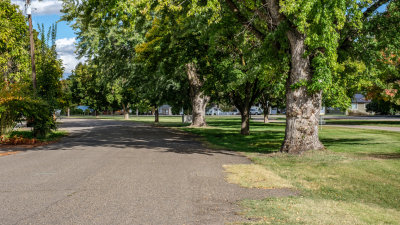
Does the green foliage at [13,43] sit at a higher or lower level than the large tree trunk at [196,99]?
higher

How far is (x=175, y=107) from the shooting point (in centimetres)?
4288

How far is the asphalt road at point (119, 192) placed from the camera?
589 cm

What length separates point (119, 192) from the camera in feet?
25.1

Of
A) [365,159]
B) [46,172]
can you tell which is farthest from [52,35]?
[365,159]

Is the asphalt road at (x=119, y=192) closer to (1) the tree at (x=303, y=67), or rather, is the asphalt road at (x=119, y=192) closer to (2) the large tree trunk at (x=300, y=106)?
(2) the large tree trunk at (x=300, y=106)

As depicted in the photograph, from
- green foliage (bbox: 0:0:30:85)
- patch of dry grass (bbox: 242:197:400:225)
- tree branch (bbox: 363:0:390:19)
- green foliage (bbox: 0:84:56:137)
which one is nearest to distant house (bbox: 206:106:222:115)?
green foliage (bbox: 0:0:30:85)

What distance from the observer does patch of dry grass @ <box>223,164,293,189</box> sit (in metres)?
8.49

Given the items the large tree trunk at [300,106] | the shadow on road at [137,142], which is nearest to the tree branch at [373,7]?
the large tree trunk at [300,106]

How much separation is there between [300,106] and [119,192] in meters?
8.40

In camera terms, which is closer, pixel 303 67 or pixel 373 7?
pixel 303 67

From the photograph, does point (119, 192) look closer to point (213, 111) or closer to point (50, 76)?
point (50, 76)

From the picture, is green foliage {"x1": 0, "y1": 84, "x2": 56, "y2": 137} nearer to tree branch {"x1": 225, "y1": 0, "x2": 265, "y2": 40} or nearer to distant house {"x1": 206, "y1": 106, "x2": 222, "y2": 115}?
tree branch {"x1": 225, "y1": 0, "x2": 265, "y2": 40}

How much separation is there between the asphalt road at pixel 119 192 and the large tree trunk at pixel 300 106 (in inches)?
101

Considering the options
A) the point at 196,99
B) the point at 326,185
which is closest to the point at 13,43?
the point at 196,99
